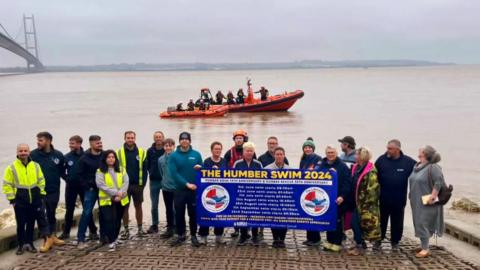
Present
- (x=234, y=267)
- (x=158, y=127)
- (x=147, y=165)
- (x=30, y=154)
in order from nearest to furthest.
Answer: (x=234, y=267) < (x=30, y=154) < (x=147, y=165) < (x=158, y=127)

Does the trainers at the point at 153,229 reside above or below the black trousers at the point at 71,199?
below

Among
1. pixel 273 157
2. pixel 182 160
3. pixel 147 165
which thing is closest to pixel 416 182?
pixel 273 157

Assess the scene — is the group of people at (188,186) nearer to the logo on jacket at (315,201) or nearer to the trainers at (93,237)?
the trainers at (93,237)

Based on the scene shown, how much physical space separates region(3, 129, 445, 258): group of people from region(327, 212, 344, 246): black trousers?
1cm

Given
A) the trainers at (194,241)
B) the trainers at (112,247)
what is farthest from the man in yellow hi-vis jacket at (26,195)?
the trainers at (194,241)

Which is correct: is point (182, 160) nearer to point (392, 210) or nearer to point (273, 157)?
point (273, 157)

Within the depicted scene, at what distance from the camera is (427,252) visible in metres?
5.67

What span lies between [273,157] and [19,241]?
305cm

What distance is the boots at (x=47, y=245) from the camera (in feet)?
19.3

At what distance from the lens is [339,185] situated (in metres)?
5.81

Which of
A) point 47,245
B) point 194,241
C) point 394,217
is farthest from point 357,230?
point 47,245

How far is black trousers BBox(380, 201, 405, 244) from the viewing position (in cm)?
589

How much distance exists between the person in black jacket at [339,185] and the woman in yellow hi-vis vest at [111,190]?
2232mm

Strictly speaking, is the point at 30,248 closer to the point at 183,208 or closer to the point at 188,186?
the point at 183,208
